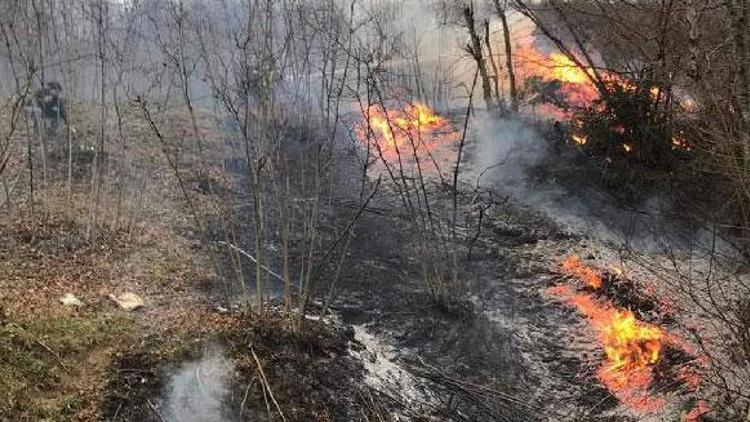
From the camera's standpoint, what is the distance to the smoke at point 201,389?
6.42 m

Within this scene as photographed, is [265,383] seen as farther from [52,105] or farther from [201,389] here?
[52,105]

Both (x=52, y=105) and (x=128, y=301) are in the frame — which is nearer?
(x=128, y=301)

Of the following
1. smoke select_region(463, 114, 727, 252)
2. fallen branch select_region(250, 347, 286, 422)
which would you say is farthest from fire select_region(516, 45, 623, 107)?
fallen branch select_region(250, 347, 286, 422)

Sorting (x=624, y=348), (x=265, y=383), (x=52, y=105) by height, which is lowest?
(x=624, y=348)

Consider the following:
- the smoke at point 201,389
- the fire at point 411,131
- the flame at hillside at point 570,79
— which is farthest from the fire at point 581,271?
the fire at point 411,131

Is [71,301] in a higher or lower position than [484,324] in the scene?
higher

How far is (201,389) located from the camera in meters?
6.70

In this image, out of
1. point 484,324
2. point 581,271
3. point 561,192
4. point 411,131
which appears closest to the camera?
point 484,324

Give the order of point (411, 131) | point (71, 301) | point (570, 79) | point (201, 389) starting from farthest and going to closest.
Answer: point (570, 79) → point (411, 131) → point (71, 301) → point (201, 389)

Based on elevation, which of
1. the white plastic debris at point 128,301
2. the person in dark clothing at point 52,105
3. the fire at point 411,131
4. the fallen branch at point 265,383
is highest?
the person in dark clothing at point 52,105

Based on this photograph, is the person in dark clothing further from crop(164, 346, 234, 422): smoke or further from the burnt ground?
crop(164, 346, 234, 422): smoke

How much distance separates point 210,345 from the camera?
726 cm

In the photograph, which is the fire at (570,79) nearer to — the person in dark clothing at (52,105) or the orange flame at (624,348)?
the orange flame at (624,348)

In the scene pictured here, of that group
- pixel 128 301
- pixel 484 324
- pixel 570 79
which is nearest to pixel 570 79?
pixel 570 79
